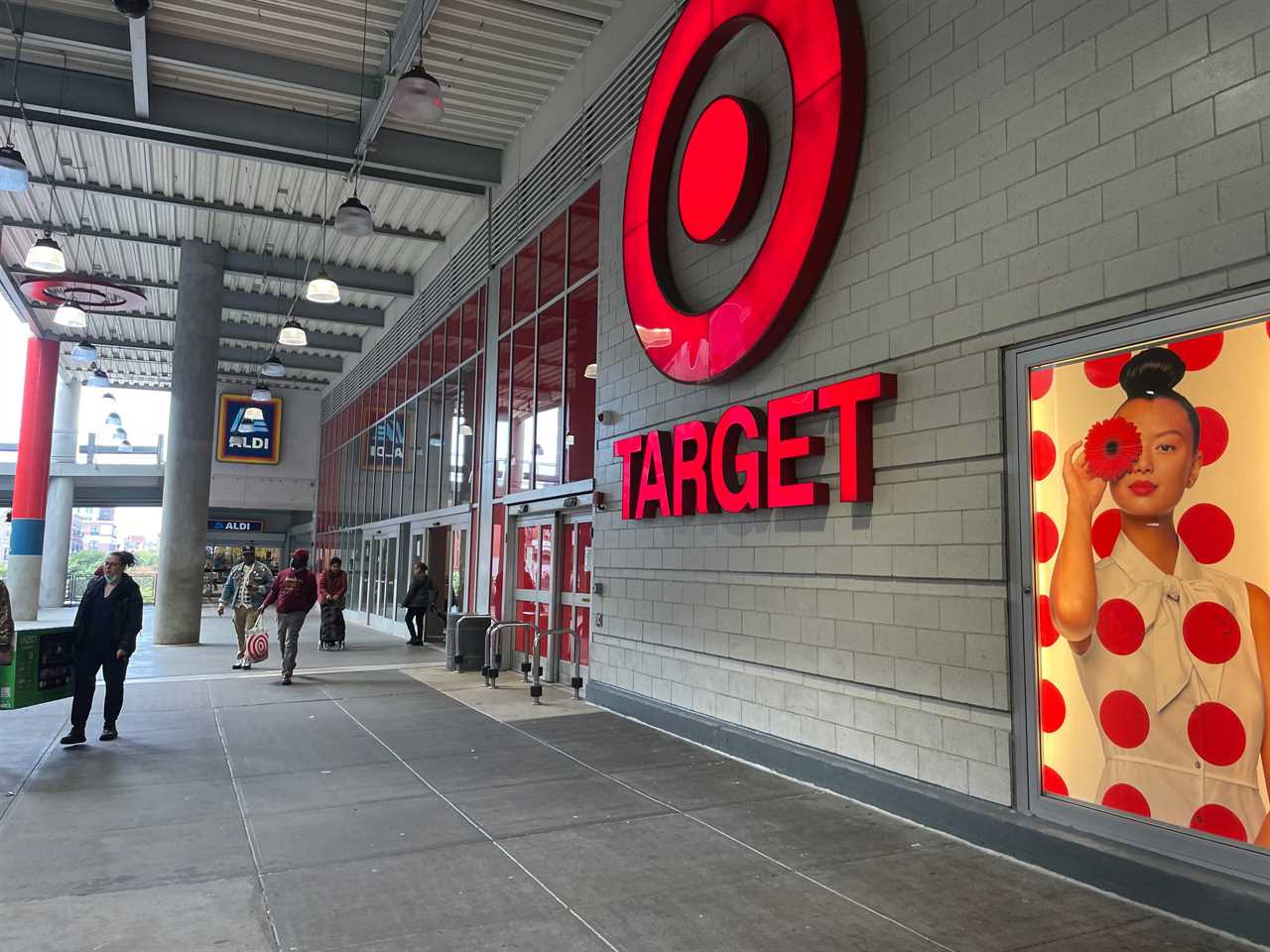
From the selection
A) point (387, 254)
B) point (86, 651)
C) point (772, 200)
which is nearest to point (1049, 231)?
point (772, 200)

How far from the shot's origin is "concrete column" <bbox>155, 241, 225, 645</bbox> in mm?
16906

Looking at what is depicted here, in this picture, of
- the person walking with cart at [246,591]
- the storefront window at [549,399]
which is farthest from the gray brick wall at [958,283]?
the person walking with cart at [246,591]

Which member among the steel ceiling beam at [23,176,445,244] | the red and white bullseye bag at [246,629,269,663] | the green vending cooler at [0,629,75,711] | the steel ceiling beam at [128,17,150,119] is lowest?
the red and white bullseye bag at [246,629,269,663]

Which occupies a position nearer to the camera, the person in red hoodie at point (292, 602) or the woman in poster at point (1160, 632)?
the woman in poster at point (1160, 632)

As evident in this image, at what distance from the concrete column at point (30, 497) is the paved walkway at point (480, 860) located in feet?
60.9

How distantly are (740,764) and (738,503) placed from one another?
2.12 m

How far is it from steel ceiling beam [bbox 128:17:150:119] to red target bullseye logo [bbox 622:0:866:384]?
20.2 ft

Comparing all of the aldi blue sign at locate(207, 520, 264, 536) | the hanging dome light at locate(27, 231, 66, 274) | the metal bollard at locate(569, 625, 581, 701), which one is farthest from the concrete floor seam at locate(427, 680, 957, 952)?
the aldi blue sign at locate(207, 520, 264, 536)

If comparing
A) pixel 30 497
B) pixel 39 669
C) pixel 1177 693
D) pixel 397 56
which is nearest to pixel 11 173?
pixel 397 56

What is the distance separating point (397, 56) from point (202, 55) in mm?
2603

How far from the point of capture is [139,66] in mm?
11273

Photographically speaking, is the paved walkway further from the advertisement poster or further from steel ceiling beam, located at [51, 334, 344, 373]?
steel ceiling beam, located at [51, 334, 344, 373]

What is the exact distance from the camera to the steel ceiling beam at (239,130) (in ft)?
39.0

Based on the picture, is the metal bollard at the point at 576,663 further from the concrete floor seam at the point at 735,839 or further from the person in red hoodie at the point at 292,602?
the person in red hoodie at the point at 292,602
